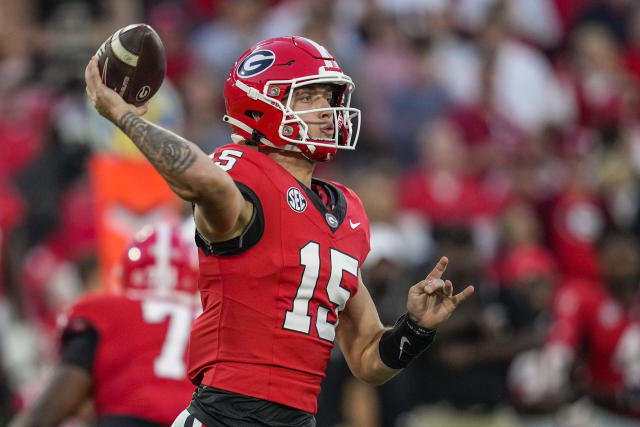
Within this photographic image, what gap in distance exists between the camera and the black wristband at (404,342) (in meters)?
3.79

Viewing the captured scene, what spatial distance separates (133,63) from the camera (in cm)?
353

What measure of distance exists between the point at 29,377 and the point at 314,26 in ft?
12.1

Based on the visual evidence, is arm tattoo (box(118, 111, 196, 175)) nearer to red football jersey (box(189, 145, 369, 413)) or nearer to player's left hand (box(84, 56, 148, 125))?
player's left hand (box(84, 56, 148, 125))

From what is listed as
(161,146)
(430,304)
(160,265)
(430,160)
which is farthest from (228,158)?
(430,160)

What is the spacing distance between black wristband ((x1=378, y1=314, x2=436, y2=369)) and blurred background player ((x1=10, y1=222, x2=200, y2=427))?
1.05 meters

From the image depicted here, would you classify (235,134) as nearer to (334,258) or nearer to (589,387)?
(334,258)

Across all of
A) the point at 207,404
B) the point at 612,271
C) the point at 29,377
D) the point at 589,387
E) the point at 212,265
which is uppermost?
the point at 212,265

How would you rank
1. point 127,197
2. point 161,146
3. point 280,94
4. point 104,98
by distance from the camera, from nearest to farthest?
point 161,146 < point 104,98 < point 280,94 < point 127,197

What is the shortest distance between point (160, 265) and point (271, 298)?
1.58 m

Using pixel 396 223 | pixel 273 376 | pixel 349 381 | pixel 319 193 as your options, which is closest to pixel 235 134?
pixel 319 193

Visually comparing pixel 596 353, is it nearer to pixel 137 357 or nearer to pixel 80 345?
pixel 137 357

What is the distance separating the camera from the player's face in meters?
3.79

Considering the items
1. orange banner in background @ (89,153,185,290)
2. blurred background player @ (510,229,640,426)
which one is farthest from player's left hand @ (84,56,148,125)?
blurred background player @ (510,229,640,426)

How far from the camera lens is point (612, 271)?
349 inches
